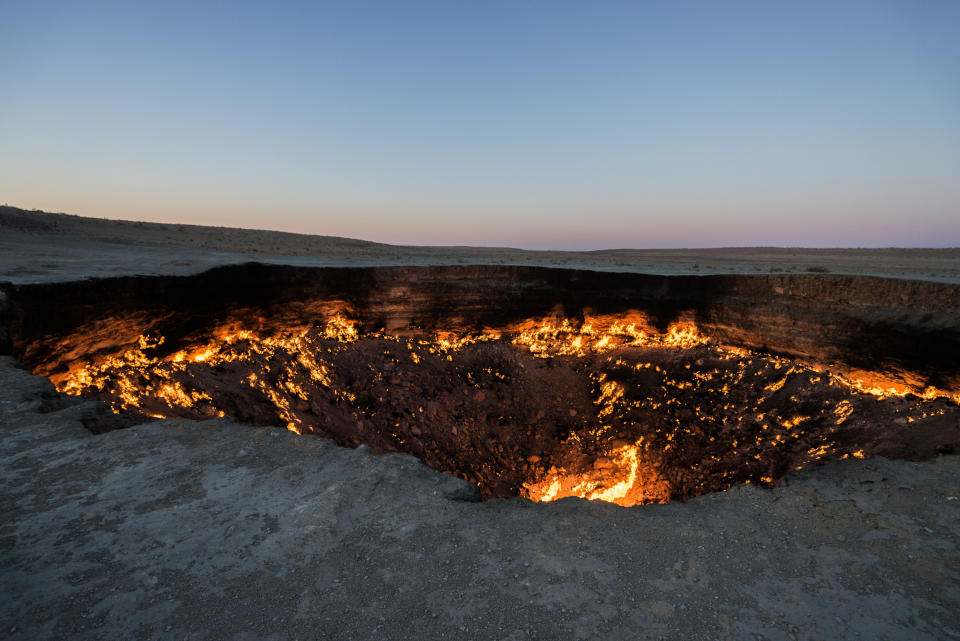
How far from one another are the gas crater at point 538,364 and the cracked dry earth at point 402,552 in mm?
3924

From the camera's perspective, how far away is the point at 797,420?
7582 millimetres

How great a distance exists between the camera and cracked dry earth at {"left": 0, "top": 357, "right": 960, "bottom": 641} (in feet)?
6.53

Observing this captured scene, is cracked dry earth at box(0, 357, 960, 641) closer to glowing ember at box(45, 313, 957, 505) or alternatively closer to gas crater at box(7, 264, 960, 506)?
gas crater at box(7, 264, 960, 506)

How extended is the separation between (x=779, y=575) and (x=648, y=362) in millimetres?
7925

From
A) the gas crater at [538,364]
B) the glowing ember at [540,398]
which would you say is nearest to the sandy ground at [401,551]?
the gas crater at [538,364]

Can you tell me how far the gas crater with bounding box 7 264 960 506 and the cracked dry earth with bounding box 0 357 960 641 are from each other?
3924 mm

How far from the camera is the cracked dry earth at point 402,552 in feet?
6.53

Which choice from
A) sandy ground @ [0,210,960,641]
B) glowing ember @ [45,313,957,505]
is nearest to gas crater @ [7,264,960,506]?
glowing ember @ [45,313,957,505]

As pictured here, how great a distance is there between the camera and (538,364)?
412 inches

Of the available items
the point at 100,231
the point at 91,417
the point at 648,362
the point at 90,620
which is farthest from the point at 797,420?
the point at 100,231

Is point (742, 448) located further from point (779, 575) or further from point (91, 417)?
point (91, 417)

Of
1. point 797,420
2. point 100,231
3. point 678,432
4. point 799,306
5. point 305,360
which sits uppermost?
point 100,231

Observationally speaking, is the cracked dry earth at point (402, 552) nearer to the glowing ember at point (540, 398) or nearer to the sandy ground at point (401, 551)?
the sandy ground at point (401, 551)

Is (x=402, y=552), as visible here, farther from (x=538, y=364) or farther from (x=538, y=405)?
(x=538, y=364)
